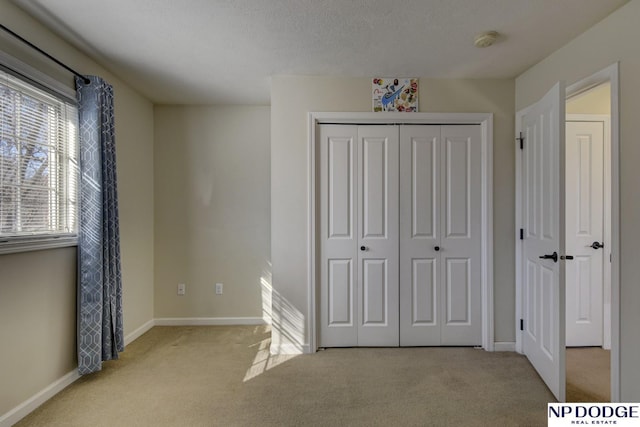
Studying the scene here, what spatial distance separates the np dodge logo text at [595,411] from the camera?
1.77 meters

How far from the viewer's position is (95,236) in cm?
235

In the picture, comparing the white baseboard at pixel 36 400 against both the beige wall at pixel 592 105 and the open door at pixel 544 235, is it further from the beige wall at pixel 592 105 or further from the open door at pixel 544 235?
the beige wall at pixel 592 105

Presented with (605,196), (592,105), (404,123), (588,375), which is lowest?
(588,375)

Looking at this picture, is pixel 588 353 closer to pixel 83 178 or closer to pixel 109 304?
pixel 109 304

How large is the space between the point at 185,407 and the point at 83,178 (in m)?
1.74

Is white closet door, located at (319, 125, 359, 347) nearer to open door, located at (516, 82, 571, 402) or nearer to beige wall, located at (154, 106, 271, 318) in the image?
beige wall, located at (154, 106, 271, 318)

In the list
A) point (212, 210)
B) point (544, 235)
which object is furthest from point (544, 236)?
point (212, 210)

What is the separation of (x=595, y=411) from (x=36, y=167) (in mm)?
3705

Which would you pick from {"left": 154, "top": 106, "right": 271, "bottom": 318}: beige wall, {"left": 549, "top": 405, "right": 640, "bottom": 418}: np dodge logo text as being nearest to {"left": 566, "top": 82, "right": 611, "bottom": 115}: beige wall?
{"left": 549, "top": 405, "right": 640, "bottom": 418}: np dodge logo text

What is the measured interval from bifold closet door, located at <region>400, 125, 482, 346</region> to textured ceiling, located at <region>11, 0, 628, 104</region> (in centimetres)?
63

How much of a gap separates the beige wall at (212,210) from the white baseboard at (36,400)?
129 centimetres

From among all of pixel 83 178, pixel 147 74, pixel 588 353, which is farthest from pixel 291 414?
pixel 147 74

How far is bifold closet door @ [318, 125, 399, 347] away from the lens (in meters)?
2.89

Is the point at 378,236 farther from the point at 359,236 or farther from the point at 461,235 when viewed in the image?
the point at 461,235
